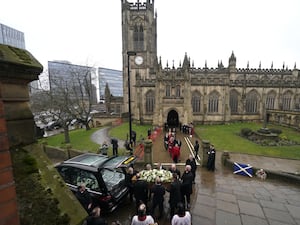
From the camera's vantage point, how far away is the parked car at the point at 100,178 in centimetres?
570

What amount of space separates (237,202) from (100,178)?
5.56 m

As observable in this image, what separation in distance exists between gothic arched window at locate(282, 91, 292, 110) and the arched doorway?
858 inches

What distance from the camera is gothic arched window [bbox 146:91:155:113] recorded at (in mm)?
32906

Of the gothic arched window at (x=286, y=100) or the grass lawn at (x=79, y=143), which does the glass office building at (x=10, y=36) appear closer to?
the grass lawn at (x=79, y=143)

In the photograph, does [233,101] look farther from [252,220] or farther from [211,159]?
[252,220]

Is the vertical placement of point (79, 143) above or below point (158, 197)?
below

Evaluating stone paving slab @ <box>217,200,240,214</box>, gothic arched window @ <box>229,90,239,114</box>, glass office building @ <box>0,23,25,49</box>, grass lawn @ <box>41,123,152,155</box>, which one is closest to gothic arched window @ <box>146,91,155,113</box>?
grass lawn @ <box>41,123,152,155</box>

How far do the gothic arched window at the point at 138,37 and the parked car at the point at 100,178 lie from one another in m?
39.5

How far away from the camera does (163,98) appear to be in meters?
28.2

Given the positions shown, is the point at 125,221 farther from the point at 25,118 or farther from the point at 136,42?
the point at 136,42

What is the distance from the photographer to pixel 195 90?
107ft

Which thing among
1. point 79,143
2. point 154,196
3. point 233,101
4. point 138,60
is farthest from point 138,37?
point 154,196

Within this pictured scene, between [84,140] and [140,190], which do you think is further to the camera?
[84,140]

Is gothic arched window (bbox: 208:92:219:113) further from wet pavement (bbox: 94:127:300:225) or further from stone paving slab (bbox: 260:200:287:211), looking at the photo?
stone paving slab (bbox: 260:200:287:211)
